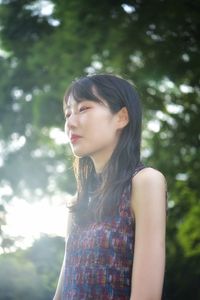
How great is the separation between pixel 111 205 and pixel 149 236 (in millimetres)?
180

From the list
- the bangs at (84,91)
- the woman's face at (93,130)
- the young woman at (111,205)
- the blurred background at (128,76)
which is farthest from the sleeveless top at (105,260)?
the blurred background at (128,76)

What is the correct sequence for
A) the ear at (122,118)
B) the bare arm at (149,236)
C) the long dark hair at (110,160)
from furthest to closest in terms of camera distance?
the ear at (122,118)
the long dark hair at (110,160)
the bare arm at (149,236)

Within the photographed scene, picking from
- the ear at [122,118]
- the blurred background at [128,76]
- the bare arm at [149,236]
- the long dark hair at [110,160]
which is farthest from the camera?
the blurred background at [128,76]

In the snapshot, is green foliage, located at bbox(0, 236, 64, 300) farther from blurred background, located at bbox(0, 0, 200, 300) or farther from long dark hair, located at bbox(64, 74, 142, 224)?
long dark hair, located at bbox(64, 74, 142, 224)

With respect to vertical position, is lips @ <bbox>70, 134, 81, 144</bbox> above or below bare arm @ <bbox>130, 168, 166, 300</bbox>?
above

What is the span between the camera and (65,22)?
10.3 meters

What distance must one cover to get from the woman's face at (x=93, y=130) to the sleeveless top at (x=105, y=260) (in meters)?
0.16

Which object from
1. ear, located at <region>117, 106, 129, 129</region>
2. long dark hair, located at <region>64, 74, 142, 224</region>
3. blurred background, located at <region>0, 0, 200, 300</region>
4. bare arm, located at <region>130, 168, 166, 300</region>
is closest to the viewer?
bare arm, located at <region>130, 168, 166, 300</region>

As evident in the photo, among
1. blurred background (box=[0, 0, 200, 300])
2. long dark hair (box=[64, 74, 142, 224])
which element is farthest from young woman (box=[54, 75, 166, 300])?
blurred background (box=[0, 0, 200, 300])

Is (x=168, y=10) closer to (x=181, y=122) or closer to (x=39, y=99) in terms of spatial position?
(x=181, y=122)

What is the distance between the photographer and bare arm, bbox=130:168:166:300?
1425mm

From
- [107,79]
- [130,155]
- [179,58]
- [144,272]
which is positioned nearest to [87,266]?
[144,272]

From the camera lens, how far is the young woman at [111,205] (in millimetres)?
1456

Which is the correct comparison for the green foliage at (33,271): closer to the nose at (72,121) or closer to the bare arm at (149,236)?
the nose at (72,121)
